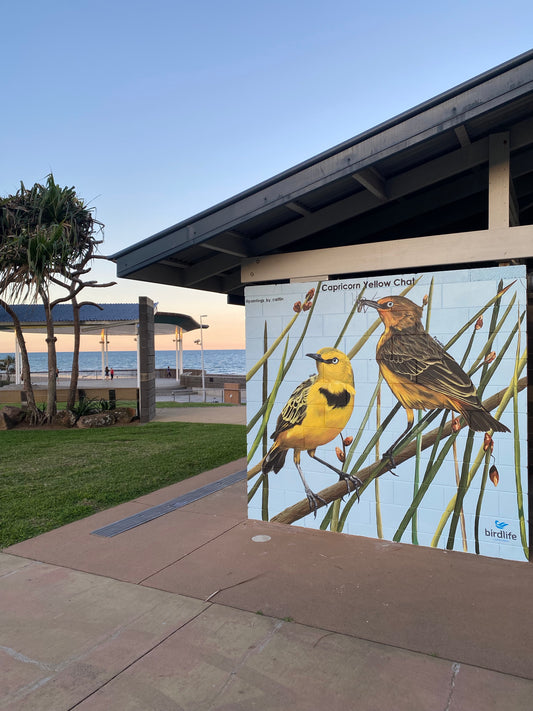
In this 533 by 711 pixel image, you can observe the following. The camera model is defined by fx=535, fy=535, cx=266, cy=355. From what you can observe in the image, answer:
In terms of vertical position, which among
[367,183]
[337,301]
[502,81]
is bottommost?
[337,301]

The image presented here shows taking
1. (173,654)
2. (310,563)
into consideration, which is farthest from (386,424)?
(173,654)

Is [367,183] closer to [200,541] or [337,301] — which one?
[337,301]

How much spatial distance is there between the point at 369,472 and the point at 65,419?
1202cm

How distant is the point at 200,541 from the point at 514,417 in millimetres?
3240

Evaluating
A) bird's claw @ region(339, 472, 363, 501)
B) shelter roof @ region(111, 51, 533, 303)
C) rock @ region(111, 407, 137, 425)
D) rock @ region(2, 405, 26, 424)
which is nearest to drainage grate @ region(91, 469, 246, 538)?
bird's claw @ region(339, 472, 363, 501)

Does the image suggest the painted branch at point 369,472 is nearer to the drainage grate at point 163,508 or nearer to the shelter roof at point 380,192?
the drainage grate at point 163,508

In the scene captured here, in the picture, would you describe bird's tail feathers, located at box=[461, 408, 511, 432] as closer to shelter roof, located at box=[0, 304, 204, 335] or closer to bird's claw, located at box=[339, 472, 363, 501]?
bird's claw, located at box=[339, 472, 363, 501]

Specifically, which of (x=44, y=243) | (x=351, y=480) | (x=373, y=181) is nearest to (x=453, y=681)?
(x=351, y=480)

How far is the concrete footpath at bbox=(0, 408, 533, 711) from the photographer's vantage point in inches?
118

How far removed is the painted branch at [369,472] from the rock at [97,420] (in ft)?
34.0

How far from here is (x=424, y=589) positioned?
13.9 feet

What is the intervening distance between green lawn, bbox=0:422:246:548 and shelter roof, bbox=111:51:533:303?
3089 mm

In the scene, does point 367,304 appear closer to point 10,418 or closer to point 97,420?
point 97,420

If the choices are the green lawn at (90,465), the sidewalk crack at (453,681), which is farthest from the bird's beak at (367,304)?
the green lawn at (90,465)
